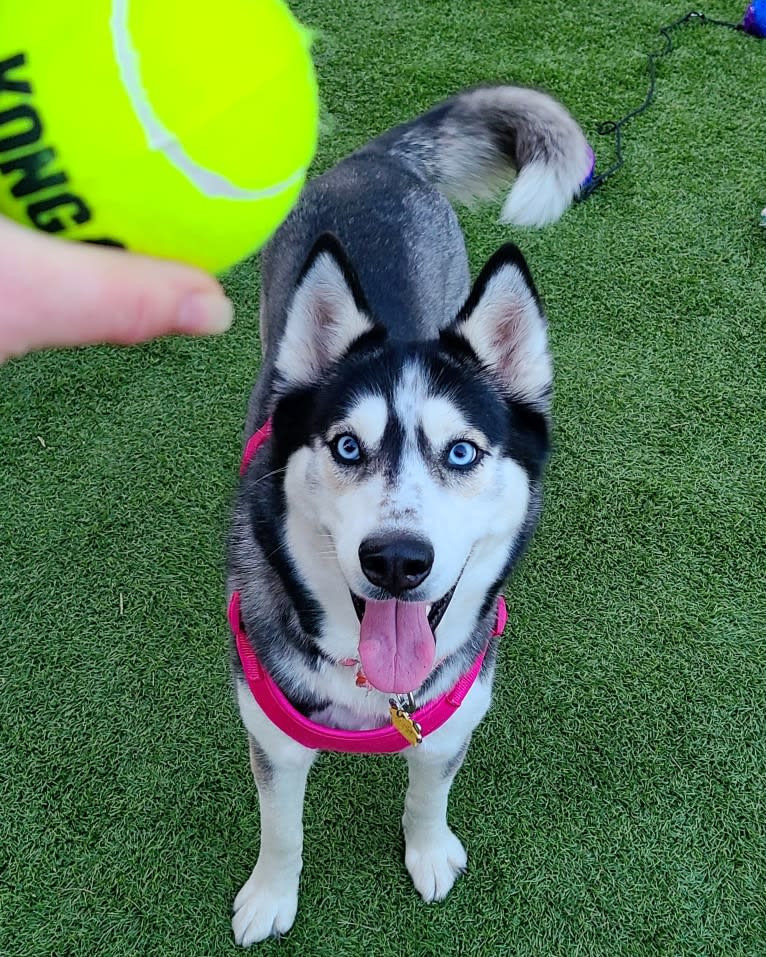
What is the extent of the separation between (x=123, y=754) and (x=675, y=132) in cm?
394

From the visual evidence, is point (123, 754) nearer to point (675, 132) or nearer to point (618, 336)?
point (618, 336)

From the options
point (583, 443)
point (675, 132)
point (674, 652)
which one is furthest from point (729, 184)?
point (674, 652)

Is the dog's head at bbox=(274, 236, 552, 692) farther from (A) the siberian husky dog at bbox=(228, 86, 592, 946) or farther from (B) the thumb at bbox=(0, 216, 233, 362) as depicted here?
(B) the thumb at bbox=(0, 216, 233, 362)

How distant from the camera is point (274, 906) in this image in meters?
2.32

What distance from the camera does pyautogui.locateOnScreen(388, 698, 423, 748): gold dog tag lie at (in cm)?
190

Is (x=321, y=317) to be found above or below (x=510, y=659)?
above

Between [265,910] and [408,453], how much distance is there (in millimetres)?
1415

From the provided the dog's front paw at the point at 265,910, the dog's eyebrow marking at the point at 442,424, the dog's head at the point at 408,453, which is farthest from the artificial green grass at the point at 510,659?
the dog's eyebrow marking at the point at 442,424

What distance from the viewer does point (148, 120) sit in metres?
1.08

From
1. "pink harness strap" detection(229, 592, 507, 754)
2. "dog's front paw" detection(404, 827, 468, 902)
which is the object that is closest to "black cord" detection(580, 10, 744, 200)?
"pink harness strap" detection(229, 592, 507, 754)

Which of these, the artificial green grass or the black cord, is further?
the black cord

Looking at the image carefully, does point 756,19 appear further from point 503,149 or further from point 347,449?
point 347,449

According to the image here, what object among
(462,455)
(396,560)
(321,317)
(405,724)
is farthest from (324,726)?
(321,317)

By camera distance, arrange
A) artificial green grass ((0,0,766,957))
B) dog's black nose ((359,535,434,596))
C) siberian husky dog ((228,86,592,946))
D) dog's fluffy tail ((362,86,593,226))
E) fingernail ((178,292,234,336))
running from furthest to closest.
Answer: dog's fluffy tail ((362,86,593,226)), artificial green grass ((0,0,766,957)), siberian husky dog ((228,86,592,946)), dog's black nose ((359,535,434,596)), fingernail ((178,292,234,336))
